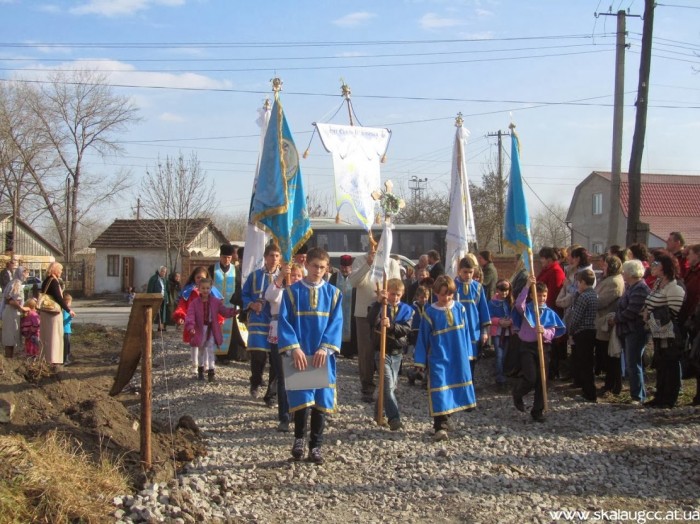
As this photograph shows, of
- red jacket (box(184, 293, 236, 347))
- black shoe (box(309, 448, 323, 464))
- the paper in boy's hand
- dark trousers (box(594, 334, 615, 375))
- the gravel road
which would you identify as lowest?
the gravel road

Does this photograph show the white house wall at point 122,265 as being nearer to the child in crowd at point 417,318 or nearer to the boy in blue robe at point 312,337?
the child in crowd at point 417,318

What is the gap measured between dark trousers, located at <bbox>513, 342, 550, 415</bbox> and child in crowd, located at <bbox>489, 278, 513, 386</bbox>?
1435mm

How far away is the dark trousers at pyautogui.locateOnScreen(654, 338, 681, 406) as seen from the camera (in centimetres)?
838

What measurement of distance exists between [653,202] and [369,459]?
4426cm

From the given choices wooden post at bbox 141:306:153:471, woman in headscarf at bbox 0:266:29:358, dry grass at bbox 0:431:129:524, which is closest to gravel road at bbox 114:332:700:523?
dry grass at bbox 0:431:129:524

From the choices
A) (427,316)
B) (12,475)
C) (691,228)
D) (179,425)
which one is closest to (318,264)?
(427,316)

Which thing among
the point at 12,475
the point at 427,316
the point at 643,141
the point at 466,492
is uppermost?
the point at 643,141

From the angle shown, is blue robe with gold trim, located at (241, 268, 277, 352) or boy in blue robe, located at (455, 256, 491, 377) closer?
blue robe with gold trim, located at (241, 268, 277, 352)

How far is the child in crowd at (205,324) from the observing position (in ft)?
32.9

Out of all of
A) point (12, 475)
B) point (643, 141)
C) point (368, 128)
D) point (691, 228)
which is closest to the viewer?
point (12, 475)

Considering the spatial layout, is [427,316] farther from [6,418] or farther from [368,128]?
[6,418]

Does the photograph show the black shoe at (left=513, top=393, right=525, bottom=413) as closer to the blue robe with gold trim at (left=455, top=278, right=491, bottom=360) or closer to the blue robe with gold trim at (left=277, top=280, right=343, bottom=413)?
the blue robe with gold trim at (left=455, top=278, right=491, bottom=360)

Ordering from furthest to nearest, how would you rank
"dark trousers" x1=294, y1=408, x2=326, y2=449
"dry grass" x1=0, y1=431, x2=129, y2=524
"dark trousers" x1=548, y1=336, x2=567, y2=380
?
"dark trousers" x1=548, y1=336, x2=567, y2=380
"dark trousers" x1=294, y1=408, x2=326, y2=449
"dry grass" x1=0, y1=431, x2=129, y2=524

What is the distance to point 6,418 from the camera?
636 cm
